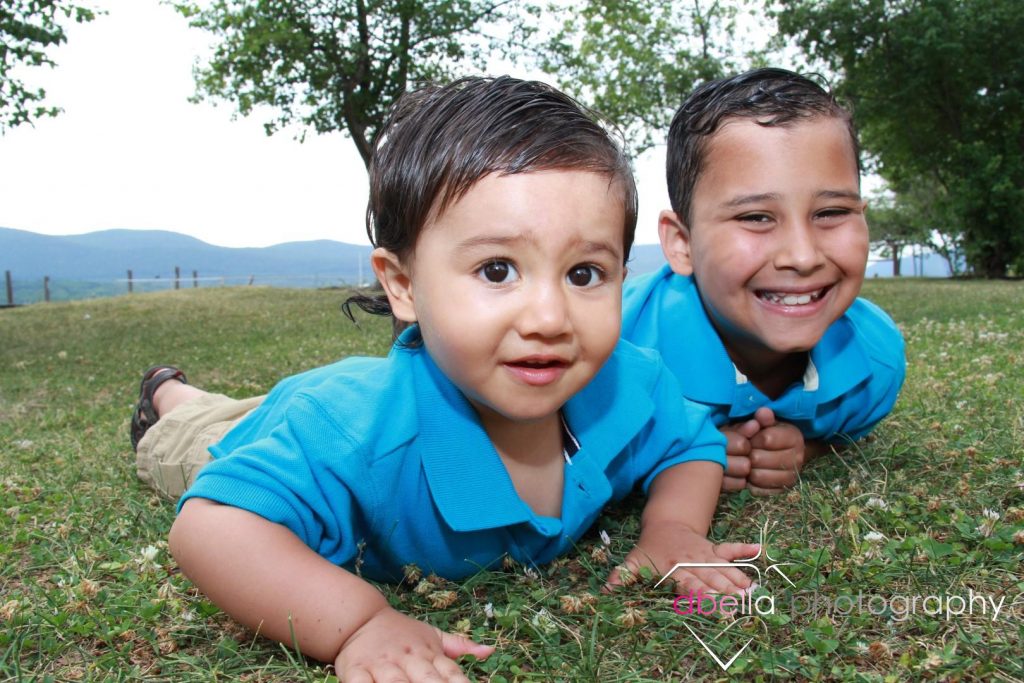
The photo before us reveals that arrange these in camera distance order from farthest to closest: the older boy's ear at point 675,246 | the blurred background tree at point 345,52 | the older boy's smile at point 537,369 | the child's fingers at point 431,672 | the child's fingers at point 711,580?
1. the blurred background tree at point 345,52
2. the older boy's ear at point 675,246
3. the child's fingers at point 711,580
4. the older boy's smile at point 537,369
5. the child's fingers at point 431,672

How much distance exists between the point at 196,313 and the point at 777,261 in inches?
712

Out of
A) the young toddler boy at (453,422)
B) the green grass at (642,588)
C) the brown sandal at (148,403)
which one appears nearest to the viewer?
the green grass at (642,588)

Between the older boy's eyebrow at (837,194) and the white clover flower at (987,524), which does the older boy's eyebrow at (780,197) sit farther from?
the white clover flower at (987,524)

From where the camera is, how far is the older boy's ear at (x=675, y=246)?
13.8ft

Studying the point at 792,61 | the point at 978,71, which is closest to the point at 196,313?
the point at 792,61

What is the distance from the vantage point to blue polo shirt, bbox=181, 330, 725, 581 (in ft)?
8.15

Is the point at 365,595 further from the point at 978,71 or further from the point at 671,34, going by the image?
the point at 671,34

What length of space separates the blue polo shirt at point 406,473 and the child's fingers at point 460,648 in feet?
1.22

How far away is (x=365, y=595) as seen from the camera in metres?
2.34

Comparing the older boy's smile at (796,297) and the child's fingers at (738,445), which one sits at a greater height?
the older boy's smile at (796,297)

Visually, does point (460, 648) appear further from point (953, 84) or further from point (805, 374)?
point (953, 84)

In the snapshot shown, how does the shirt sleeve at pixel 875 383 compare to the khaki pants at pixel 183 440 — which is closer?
the shirt sleeve at pixel 875 383

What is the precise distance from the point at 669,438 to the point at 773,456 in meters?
0.70

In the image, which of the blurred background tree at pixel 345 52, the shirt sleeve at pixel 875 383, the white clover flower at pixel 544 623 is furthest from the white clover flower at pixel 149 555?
the blurred background tree at pixel 345 52
